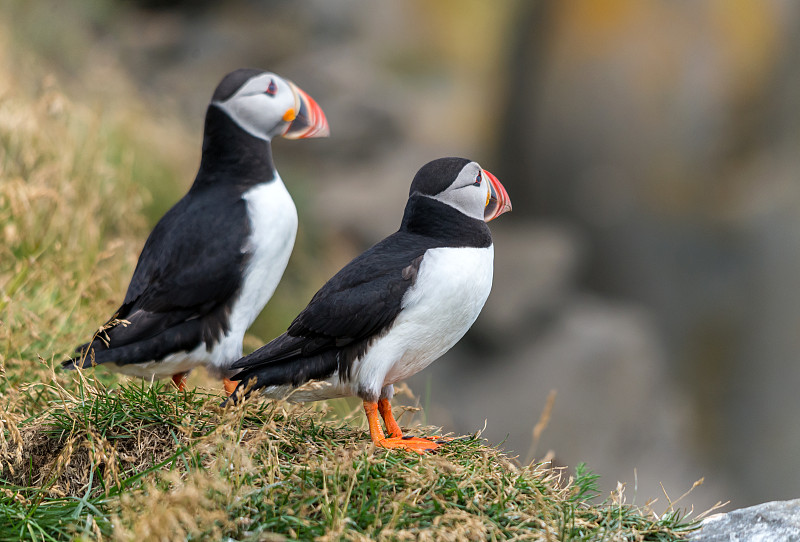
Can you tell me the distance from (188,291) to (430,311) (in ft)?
3.31

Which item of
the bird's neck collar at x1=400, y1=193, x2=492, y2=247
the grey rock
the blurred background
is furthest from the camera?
the blurred background

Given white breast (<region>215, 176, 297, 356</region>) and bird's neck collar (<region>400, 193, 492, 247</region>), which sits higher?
bird's neck collar (<region>400, 193, 492, 247</region>)

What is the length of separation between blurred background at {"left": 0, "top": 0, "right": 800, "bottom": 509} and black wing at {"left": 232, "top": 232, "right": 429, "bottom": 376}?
4.53 m

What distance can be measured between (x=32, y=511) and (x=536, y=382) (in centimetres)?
685

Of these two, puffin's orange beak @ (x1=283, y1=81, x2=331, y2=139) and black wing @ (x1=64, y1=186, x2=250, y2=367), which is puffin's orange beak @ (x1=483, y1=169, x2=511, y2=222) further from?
black wing @ (x1=64, y1=186, x2=250, y2=367)

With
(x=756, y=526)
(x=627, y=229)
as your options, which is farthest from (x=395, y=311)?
(x=627, y=229)

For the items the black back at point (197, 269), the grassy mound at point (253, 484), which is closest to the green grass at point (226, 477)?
the grassy mound at point (253, 484)

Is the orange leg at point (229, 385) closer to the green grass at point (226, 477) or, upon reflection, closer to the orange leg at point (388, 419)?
the green grass at point (226, 477)

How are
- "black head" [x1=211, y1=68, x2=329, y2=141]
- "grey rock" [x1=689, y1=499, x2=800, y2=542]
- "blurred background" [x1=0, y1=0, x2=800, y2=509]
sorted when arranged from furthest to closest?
"blurred background" [x1=0, y1=0, x2=800, y2=509] → "black head" [x1=211, y1=68, x2=329, y2=141] → "grey rock" [x1=689, y1=499, x2=800, y2=542]

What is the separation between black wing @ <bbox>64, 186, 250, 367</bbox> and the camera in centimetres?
327

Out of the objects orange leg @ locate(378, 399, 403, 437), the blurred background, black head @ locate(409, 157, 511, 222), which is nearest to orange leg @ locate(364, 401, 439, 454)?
orange leg @ locate(378, 399, 403, 437)

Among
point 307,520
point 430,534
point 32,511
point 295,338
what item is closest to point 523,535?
point 430,534

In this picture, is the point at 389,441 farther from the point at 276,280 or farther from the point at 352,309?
the point at 276,280

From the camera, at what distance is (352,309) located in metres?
2.90
